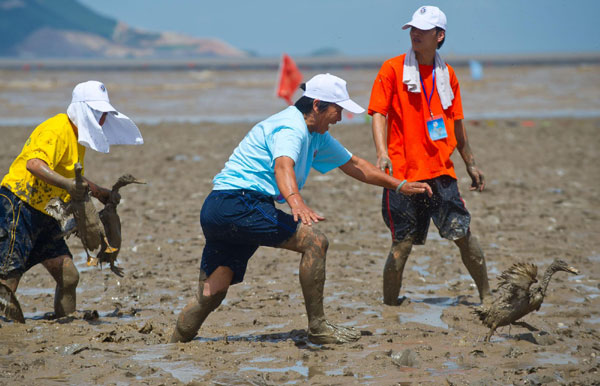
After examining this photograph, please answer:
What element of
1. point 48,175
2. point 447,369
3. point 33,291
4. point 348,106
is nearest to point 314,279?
point 447,369

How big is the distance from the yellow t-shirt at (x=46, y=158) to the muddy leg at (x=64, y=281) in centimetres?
46

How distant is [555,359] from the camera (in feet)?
15.4

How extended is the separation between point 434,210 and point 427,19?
140 cm

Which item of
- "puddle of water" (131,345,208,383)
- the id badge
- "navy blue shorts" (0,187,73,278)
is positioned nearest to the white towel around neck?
the id badge

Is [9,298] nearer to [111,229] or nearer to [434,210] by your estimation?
[111,229]

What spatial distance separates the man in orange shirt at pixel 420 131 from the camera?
5570 millimetres

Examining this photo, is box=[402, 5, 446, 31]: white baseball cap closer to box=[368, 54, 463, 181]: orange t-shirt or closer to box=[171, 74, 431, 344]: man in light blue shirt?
box=[368, 54, 463, 181]: orange t-shirt

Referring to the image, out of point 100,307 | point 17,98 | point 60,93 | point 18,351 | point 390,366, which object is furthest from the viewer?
point 60,93

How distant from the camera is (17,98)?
27.8 meters

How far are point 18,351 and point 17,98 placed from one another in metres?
24.9

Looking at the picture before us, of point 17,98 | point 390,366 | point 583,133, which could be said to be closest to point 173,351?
point 390,366

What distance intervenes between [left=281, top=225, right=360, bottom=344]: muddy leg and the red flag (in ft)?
43.4

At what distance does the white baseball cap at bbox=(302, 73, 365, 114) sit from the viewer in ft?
15.3

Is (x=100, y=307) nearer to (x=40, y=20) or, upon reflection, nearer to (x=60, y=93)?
(x=60, y=93)
